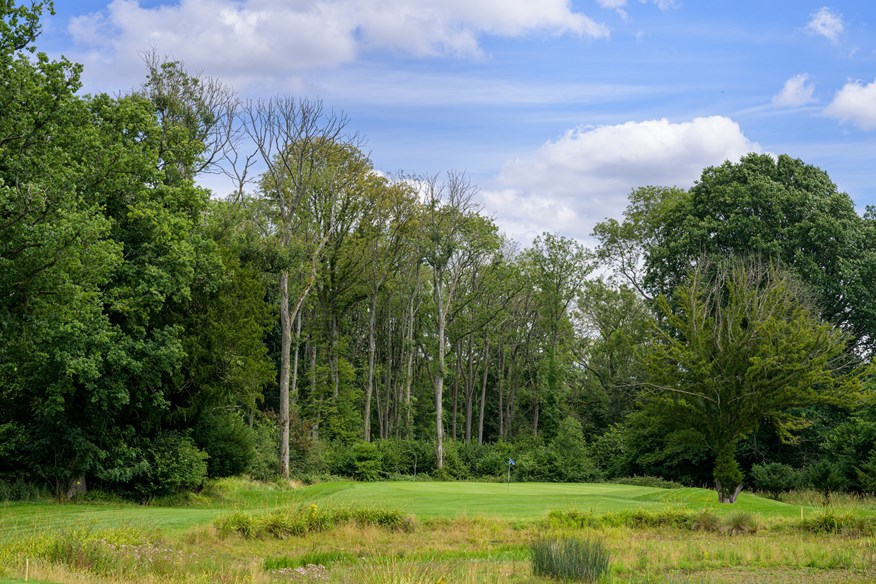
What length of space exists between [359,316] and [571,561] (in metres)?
48.5

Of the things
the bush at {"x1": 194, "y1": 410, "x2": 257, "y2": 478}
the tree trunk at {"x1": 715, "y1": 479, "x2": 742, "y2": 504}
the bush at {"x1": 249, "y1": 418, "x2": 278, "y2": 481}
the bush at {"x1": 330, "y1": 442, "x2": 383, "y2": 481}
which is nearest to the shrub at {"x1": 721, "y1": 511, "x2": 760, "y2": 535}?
the tree trunk at {"x1": 715, "y1": 479, "x2": 742, "y2": 504}

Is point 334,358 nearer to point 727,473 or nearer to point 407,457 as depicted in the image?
point 407,457

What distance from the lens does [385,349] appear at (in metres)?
60.0

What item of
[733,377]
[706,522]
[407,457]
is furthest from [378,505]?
[407,457]

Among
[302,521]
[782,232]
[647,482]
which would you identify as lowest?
[647,482]

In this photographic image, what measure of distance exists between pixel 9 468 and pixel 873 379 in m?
32.9

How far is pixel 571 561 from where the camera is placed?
482 inches

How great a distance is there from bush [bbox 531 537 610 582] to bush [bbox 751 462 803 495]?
2713 centimetres

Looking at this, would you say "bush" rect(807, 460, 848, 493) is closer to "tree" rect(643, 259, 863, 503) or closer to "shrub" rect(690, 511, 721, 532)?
"tree" rect(643, 259, 863, 503)

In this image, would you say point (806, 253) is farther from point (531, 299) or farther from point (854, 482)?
point (531, 299)

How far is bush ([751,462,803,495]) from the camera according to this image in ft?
123

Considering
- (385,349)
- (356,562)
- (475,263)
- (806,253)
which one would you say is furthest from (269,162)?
(356,562)

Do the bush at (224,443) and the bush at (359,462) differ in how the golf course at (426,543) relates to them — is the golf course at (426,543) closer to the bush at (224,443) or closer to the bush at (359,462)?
the bush at (224,443)

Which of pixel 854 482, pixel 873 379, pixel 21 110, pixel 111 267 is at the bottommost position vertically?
pixel 854 482
